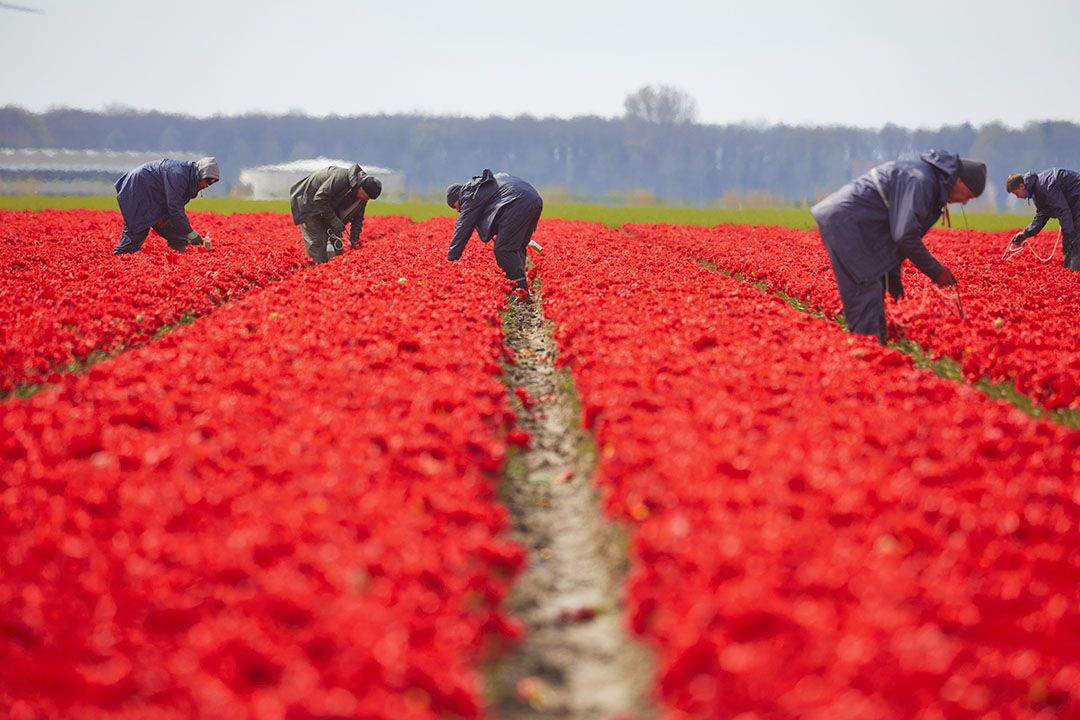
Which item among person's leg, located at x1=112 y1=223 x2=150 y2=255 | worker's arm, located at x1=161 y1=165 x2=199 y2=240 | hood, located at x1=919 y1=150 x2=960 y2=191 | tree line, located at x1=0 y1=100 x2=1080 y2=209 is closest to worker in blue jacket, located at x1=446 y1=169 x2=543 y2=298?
worker's arm, located at x1=161 y1=165 x2=199 y2=240

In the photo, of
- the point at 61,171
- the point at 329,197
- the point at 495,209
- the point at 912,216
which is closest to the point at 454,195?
the point at 495,209

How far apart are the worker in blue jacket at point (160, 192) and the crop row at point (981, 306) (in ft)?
32.2

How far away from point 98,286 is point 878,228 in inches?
366

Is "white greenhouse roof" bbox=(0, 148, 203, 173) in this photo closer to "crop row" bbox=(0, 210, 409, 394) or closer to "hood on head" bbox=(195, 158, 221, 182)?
"crop row" bbox=(0, 210, 409, 394)

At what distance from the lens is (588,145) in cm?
17925

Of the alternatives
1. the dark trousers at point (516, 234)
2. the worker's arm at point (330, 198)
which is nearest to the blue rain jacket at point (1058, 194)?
the dark trousers at point (516, 234)

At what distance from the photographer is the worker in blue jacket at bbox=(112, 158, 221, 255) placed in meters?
15.4

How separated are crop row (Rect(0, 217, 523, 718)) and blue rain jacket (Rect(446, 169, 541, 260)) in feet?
21.6

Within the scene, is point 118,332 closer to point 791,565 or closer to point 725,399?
point 725,399

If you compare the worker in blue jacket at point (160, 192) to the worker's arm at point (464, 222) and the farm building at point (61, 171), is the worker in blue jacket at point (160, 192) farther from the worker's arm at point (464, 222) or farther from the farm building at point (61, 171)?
the farm building at point (61, 171)

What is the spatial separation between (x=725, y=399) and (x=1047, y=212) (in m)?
13.6

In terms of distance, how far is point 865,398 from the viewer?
Result: 636cm

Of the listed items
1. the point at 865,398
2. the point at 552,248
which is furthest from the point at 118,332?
the point at 552,248

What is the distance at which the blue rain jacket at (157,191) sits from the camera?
15492mm
